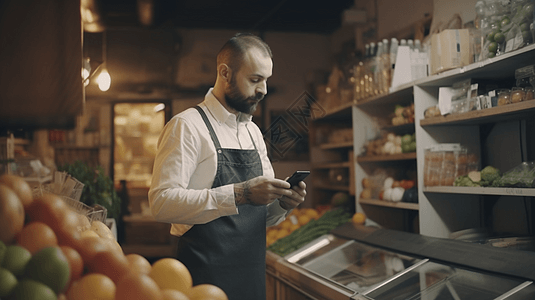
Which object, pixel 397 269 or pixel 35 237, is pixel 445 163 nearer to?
pixel 397 269

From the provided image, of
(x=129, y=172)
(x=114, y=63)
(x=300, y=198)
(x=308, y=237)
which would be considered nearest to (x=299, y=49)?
(x=114, y=63)

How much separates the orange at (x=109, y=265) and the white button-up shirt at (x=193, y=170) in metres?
0.86

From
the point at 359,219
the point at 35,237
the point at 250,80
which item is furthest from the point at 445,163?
the point at 35,237

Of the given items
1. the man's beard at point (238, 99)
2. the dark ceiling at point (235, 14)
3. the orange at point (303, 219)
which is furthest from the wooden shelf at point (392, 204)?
the dark ceiling at point (235, 14)

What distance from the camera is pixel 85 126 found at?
23.4 feet

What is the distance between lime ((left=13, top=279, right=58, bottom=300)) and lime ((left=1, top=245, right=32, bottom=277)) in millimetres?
37

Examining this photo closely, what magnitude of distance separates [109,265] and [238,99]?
4.23 ft

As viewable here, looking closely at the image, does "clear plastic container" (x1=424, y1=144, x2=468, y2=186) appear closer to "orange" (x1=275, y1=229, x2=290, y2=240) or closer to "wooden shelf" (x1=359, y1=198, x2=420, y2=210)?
"wooden shelf" (x1=359, y1=198, x2=420, y2=210)

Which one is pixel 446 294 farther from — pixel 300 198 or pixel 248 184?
pixel 248 184

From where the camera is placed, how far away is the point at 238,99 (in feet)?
6.75

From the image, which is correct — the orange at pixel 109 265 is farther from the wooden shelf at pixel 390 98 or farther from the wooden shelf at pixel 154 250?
the wooden shelf at pixel 154 250

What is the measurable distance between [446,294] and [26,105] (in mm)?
1855

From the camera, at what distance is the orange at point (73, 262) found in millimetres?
820

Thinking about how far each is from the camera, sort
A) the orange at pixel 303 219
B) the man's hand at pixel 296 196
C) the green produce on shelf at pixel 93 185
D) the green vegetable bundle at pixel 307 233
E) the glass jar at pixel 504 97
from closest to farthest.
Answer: the man's hand at pixel 296 196, the glass jar at pixel 504 97, the green produce on shelf at pixel 93 185, the green vegetable bundle at pixel 307 233, the orange at pixel 303 219
